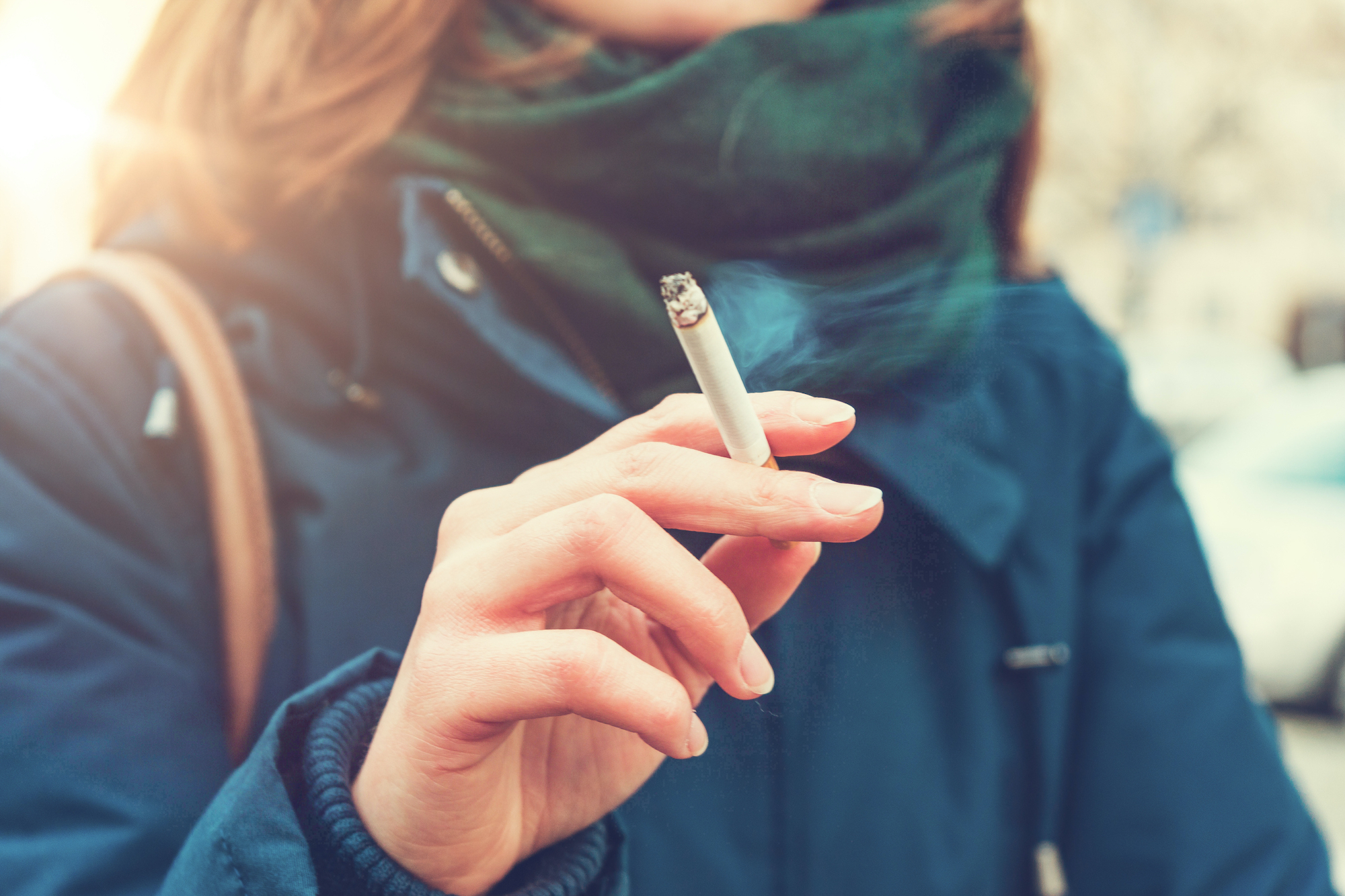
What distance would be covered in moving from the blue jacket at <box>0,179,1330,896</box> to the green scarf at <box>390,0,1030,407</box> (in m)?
0.06

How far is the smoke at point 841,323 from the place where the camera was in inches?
17.8

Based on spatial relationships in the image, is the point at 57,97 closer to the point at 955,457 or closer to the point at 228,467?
the point at 228,467

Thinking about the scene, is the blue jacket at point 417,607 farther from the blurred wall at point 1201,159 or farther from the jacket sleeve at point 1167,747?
the blurred wall at point 1201,159

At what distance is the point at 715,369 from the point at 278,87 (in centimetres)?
69

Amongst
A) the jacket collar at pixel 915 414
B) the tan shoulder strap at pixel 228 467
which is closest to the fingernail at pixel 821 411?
the jacket collar at pixel 915 414

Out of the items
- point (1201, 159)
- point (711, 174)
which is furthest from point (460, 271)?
point (1201, 159)

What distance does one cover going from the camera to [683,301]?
1.03ft

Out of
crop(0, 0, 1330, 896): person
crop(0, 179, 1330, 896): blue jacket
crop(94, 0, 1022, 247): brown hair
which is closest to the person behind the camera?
crop(0, 0, 1330, 896): person

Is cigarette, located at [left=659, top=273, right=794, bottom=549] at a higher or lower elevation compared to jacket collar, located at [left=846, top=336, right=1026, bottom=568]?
higher

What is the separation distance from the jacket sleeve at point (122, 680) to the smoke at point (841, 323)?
313 millimetres

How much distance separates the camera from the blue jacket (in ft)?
1.71

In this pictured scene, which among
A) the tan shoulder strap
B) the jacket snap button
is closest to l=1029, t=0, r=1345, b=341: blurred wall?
the jacket snap button

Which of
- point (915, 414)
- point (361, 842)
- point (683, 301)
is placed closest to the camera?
point (683, 301)

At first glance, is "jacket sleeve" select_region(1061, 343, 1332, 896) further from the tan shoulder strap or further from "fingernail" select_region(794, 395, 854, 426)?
the tan shoulder strap
